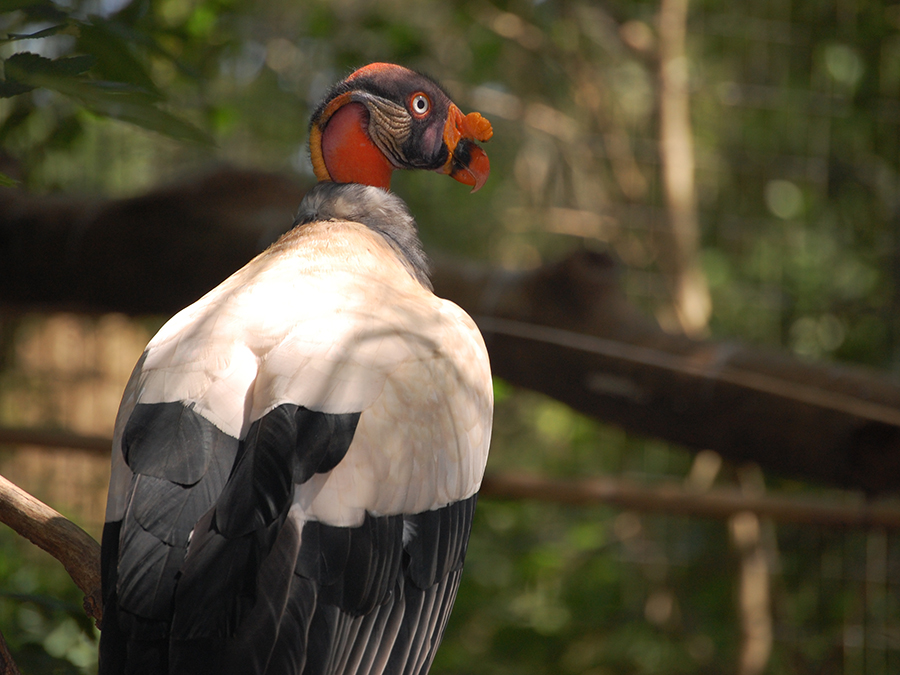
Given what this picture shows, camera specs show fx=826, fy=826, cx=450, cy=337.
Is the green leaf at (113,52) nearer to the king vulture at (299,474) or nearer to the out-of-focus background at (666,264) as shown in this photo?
the king vulture at (299,474)

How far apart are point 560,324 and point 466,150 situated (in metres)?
1.23

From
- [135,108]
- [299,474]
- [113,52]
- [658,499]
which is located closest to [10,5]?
[135,108]

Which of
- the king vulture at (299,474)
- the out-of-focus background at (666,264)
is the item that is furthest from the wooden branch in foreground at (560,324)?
the king vulture at (299,474)

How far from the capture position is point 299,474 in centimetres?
110

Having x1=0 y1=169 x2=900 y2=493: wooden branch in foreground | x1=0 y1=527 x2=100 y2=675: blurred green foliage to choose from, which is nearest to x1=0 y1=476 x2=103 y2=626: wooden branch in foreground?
x1=0 y1=527 x2=100 y2=675: blurred green foliage

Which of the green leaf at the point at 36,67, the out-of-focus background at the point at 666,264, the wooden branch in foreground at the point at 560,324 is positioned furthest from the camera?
the out-of-focus background at the point at 666,264

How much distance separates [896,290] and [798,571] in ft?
4.70

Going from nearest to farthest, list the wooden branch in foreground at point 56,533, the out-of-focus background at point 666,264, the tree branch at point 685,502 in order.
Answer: the wooden branch in foreground at point 56,533, the tree branch at point 685,502, the out-of-focus background at point 666,264

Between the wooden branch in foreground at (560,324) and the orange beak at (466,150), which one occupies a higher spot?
the orange beak at (466,150)

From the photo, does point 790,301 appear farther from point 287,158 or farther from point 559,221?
point 287,158

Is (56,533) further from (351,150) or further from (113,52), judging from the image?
(351,150)

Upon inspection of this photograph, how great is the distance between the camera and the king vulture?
1030mm

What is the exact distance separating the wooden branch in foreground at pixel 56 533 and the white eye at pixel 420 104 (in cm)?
99

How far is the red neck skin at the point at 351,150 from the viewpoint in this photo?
1652mm
